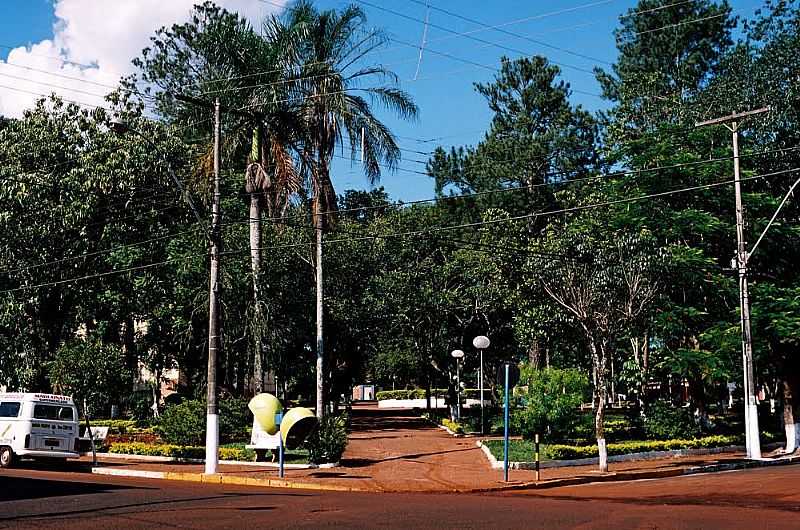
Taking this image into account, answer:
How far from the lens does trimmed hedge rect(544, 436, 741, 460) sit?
25.5 m

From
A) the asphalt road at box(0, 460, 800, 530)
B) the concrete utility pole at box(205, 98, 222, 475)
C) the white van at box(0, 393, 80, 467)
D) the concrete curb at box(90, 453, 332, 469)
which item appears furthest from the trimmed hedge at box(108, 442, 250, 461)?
the asphalt road at box(0, 460, 800, 530)

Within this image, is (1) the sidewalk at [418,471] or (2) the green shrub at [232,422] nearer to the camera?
(1) the sidewalk at [418,471]

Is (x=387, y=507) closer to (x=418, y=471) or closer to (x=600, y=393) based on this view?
(x=418, y=471)

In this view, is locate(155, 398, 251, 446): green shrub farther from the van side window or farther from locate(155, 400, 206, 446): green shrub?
the van side window

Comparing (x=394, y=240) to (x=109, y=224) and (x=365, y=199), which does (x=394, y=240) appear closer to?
(x=109, y=224)

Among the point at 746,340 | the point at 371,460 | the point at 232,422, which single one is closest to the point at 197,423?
the point at 232,422

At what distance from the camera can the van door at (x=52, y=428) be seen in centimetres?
2584

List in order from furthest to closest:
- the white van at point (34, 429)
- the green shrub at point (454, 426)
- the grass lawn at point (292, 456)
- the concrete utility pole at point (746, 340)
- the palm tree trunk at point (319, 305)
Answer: the green shrub at point (454, 426), the palm tree trunk at point (319, 305), the concrete utility pole at point (746, 340), the white van at point (34, 429), the grass lawn at point (292, 456)

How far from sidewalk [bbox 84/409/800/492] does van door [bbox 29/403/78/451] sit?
136cm

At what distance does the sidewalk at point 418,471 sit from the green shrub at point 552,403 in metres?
2.03

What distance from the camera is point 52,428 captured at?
26250 mm

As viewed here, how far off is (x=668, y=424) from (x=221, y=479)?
15.9 metres

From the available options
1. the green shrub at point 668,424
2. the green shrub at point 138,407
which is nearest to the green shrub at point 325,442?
the green shrub at point 668,424

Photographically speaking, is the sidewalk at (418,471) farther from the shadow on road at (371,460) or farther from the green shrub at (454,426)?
the green shrub at (454,426)
